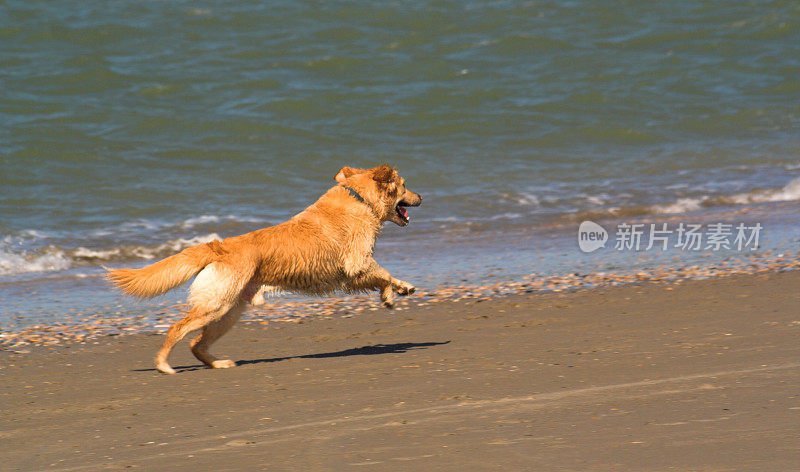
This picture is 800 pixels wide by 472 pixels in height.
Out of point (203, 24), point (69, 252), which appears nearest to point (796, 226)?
point (69, 252)

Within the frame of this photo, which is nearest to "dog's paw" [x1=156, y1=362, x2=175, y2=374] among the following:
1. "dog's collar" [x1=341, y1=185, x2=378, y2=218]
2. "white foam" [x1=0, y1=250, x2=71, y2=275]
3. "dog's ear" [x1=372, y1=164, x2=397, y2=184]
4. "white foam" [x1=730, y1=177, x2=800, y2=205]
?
"dog's collar" [x1=341, y1=185, x2=378, y2=218]

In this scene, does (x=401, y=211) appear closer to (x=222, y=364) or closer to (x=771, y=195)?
(x=222, y=364)

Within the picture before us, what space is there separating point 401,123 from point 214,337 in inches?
430

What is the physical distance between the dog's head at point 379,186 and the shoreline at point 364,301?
106cm

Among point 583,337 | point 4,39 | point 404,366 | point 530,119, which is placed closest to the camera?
point 404,366

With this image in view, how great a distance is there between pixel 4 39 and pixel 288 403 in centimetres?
1618

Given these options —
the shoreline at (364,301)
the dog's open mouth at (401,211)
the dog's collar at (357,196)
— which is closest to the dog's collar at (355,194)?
the dog's collar at (357,196)

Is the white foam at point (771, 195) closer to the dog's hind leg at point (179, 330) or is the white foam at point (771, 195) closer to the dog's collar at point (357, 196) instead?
the dog's collar at point (357, 196)

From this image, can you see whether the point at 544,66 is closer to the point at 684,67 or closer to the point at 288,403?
the point at 684,67

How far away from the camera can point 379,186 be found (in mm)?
6875

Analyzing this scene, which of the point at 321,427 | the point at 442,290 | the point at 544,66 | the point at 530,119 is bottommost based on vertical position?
the point at 321,427

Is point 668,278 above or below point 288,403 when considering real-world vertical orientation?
above

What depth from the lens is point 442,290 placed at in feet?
26.7

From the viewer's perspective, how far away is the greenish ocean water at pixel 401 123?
35.9ft
